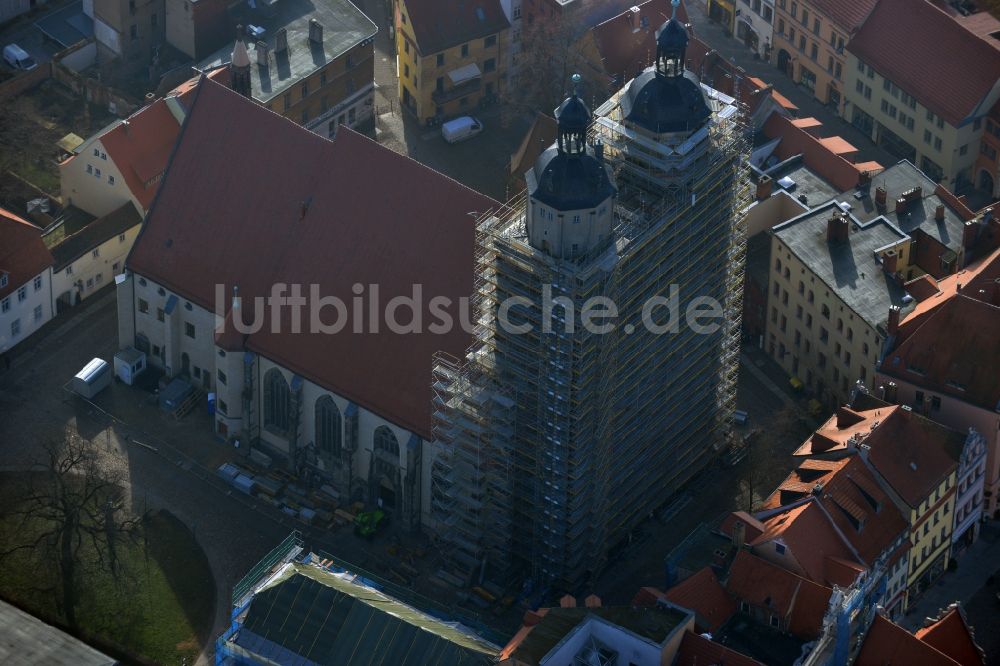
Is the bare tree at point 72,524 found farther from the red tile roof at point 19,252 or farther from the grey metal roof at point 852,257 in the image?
the grey metal roof at point 852,257

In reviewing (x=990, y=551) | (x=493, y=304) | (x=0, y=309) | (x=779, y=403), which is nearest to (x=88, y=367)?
(x=0, y=309)

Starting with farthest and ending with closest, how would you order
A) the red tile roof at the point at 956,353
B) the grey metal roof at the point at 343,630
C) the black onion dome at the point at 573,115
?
the red tile roof at the point at 956,353 → the grey metal roof at the point at 343,630 → the black onion dome at the point at 573,115

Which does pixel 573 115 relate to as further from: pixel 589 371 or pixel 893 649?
pixel 893 649

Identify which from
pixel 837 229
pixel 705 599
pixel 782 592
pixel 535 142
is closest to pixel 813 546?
pixel 782 592

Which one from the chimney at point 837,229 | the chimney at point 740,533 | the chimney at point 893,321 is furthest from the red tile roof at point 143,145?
the chimney at point 893,321

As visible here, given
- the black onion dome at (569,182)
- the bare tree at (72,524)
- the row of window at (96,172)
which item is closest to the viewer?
the black onion dome at (569,182)

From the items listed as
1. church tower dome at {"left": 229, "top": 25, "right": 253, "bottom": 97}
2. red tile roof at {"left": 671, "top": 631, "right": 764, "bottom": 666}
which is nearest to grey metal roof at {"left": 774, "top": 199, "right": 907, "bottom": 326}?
red tile roof at {"left": 671, "top": 631, "right": 764, "bottom": 666}
